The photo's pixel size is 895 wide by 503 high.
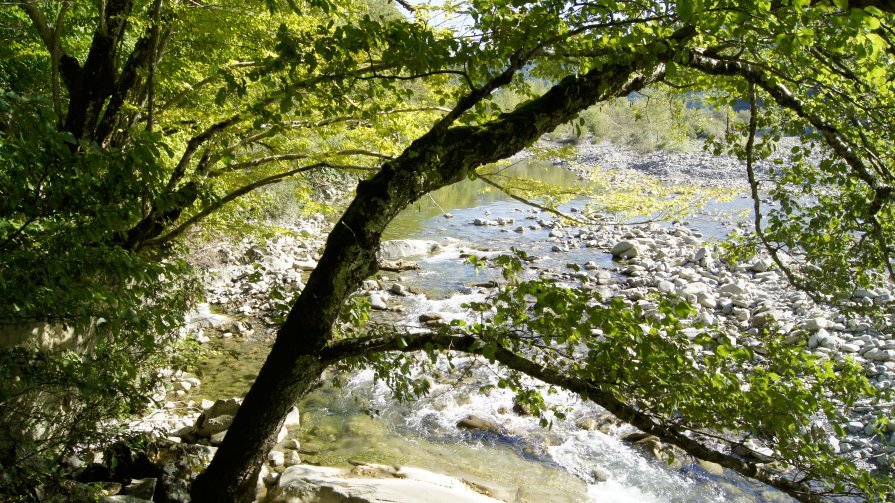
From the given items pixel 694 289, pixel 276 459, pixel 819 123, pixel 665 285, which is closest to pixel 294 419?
pixel 276 459

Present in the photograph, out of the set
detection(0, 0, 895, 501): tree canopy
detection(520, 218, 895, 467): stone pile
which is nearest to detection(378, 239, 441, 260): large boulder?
detection(520, 218, 895, 467): stone pile

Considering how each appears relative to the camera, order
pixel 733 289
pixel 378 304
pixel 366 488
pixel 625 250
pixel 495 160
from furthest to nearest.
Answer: pixel 625 250 < pixel 733 289 < pixel 378 304 < pixel 366 488 < pixel 495 160

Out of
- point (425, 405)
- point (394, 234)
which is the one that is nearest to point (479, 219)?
point (394, 234)

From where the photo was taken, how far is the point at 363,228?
309 centimetres

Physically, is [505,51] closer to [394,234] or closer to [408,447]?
[408,447]

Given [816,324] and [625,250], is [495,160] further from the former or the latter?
[625,250]

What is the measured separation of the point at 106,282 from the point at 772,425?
5470mm

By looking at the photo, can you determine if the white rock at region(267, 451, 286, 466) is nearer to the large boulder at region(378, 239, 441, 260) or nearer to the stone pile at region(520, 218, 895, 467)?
the stone pile at region(520, 218, 895, 467)

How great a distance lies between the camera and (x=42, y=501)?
374cm

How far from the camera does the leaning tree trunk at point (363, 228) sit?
311 centimetres

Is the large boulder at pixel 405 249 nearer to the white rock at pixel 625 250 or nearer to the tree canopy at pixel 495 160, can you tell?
the white rock at pixel 625 250

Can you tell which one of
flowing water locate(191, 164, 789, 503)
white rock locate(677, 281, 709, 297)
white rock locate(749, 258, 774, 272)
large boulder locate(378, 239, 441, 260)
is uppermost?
large boulder locate(378, 239, 441, 260)

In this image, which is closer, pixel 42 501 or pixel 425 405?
pixel 42 501

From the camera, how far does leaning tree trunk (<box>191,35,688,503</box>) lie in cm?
311
